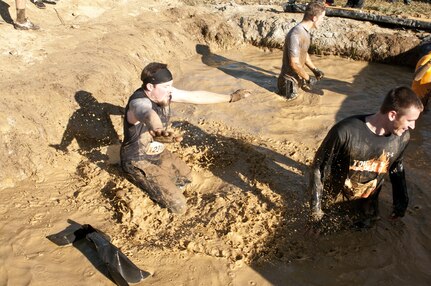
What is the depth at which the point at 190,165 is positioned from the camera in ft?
16.0

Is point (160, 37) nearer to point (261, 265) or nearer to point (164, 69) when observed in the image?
point (164, 69)

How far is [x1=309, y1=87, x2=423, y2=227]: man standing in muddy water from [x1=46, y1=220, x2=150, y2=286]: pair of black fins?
5.32 feet

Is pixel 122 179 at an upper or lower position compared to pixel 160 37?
lower

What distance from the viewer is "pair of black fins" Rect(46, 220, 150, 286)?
323 centimetres

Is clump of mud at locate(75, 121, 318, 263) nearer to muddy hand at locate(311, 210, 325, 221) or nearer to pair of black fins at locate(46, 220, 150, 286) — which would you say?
pair of black fins at locate(46, 220, 150, 286)

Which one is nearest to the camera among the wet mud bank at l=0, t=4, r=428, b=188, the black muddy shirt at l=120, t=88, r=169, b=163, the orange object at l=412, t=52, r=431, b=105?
the black muddy shirt at l=120, t=88, r=169, b=163

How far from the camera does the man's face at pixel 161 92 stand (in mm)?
3793

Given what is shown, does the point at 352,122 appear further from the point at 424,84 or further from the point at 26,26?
the point at 26,26

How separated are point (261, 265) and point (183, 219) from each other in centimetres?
96

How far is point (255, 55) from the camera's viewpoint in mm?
8680

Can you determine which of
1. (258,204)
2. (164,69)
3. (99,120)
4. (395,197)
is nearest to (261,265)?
(258,204)

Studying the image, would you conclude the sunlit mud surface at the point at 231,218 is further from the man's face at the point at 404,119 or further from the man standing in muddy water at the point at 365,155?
the man's face at the point at 404,119

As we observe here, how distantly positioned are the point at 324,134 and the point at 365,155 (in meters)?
2.47

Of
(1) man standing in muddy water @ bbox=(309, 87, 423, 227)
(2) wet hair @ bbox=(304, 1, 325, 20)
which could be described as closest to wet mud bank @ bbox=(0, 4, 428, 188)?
(2) wet hair @ bbox=(304, 1, 325, 20)
